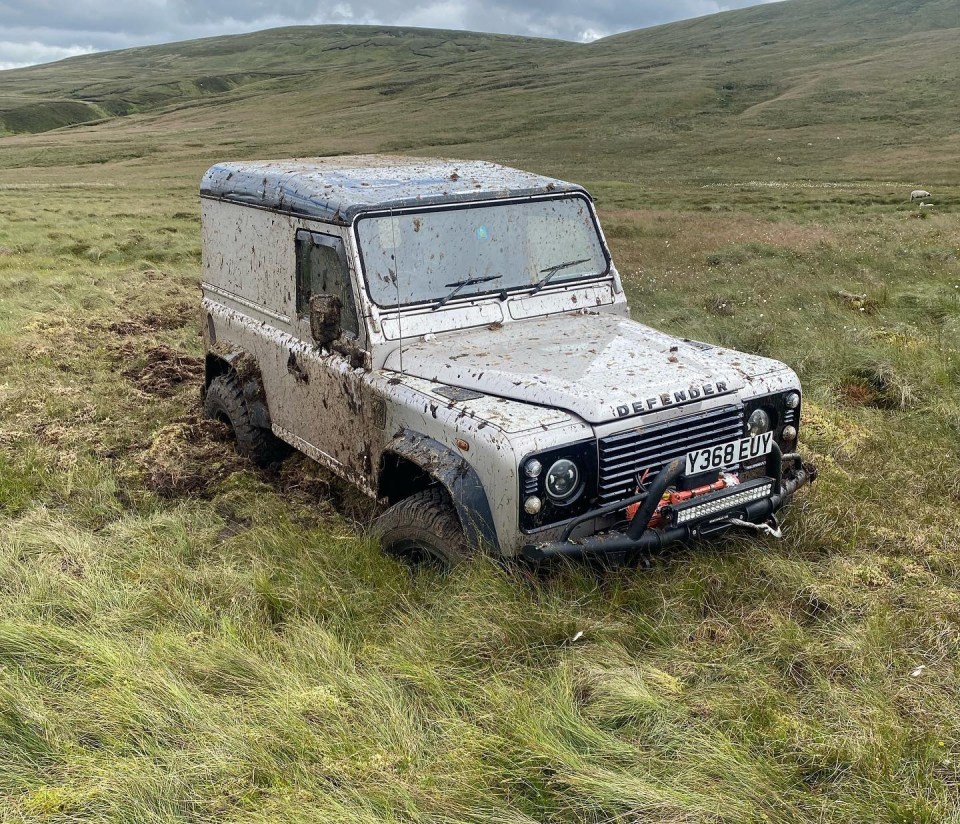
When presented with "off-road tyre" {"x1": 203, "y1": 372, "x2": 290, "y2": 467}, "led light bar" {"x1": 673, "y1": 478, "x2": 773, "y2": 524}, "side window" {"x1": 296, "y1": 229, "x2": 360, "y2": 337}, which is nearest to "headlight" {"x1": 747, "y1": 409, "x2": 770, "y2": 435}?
"led light bar" {"x1": 673, "y1": 478, "x2": 773, "y2": 524}

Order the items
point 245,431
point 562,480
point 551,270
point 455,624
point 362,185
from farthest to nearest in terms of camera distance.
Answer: point 245,431
point 551,270
point 362,185
point 562,480
point 455,624

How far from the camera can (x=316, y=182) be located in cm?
531

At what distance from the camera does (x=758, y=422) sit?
179 inches

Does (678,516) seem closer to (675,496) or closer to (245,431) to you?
(675,496)

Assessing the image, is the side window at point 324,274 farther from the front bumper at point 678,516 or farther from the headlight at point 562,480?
the front bumper at point 678,516

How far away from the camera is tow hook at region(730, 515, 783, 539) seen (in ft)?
14.0

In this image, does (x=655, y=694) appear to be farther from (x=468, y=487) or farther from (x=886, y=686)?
(x=468, y=487)

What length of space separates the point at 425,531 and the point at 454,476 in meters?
0.41

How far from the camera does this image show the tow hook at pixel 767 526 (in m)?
4.26

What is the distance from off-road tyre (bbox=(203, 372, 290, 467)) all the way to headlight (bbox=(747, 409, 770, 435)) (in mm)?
3419

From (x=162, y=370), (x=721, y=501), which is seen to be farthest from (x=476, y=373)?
(x=162, y=370)

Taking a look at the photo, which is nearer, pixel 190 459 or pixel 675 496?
pixel 675 496

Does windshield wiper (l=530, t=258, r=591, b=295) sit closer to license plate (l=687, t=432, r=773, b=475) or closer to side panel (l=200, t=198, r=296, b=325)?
side panel (l=200, t=198, r=296, b=325)

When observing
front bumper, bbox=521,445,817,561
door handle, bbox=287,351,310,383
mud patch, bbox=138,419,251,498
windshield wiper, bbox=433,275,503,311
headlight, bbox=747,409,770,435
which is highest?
windshield wiper, bbox=433,275,503,311
